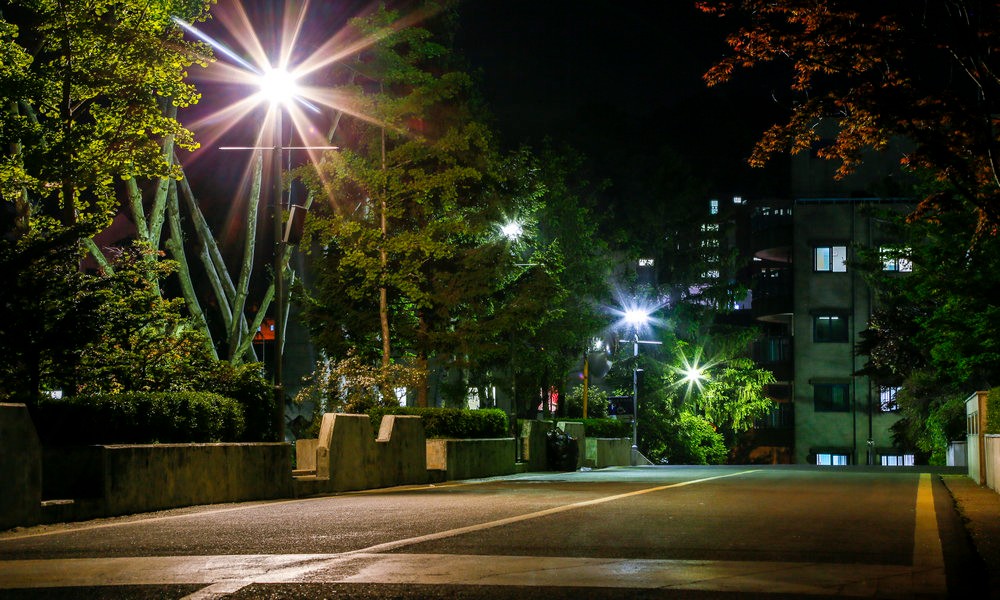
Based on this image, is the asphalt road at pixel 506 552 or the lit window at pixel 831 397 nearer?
the asphalt road at pixel 506 552

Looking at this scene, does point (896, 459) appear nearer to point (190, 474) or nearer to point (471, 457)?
point (471, 457)

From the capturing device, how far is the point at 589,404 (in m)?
58.3

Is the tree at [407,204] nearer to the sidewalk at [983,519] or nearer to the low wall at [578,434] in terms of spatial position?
the low wall at [578,434]

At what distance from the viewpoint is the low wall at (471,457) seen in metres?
26.8

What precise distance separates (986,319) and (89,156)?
70.4ft

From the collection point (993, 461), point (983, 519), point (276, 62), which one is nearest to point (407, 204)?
point (276, 62)

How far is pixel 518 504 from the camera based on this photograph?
15.2 metres

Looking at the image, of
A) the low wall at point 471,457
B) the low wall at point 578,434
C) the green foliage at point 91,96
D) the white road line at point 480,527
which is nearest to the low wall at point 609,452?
the low wall at point 578,434

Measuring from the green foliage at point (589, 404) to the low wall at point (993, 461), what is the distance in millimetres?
35084

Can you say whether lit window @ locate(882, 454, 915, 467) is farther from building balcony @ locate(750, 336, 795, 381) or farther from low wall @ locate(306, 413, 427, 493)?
low wall @ locate(306, 413, 427, 493)

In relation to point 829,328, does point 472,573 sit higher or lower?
lower

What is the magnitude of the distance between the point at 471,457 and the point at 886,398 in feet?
149

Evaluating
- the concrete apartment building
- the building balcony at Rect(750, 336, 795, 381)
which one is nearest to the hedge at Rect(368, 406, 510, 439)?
the concrete apartment building

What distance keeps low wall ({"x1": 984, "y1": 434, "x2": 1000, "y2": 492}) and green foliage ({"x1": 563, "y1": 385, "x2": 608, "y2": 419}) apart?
1381 inches
